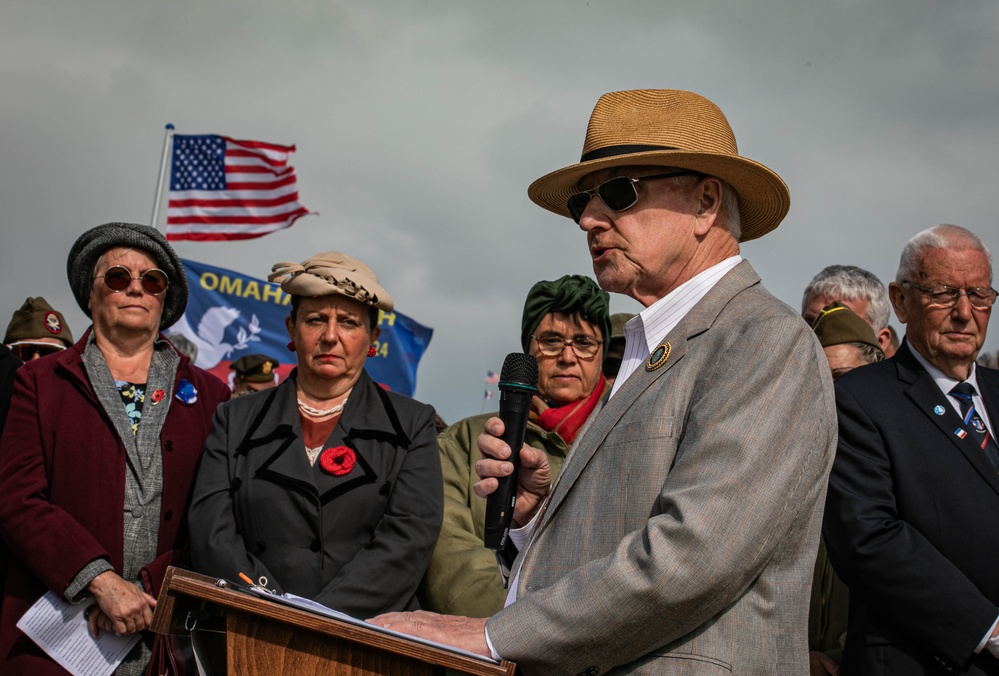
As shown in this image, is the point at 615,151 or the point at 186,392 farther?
the point at 186,392

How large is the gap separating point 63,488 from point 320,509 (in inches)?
43.6

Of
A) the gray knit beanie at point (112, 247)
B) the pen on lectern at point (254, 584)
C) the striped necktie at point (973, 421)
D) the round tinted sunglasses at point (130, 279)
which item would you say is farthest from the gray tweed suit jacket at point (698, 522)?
the gray knit beanie at point (112, 247)

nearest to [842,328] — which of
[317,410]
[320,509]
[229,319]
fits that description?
[317,410]

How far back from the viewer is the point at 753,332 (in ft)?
7.59

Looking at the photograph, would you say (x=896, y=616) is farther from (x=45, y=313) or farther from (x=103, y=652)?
(x=45, y=313)

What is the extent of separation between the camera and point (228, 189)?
1203 centimetres

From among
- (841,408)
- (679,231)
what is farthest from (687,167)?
(841,408)

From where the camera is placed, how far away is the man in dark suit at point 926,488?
11.3 ft

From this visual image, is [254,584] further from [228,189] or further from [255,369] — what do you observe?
[228,189]

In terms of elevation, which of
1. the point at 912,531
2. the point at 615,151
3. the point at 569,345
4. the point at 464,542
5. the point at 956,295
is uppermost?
the point at 615,151

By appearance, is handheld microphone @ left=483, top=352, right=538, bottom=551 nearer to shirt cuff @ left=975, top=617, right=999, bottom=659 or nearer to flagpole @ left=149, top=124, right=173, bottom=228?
shirt cuff @ left=975, top=617, right=999, bottom=659

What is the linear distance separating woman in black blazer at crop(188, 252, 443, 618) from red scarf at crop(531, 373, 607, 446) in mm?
700

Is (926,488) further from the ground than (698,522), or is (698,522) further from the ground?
(698,522)

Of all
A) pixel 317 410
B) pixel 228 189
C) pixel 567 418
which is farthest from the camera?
pixel 228 189
